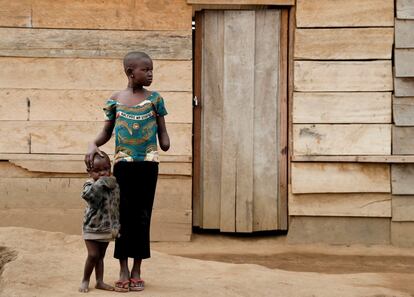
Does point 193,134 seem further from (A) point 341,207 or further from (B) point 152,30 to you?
(A) point 341,207

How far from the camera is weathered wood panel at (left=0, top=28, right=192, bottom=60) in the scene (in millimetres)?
7688

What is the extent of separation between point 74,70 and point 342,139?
270 centimetres

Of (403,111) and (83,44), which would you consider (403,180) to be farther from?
(83,44)

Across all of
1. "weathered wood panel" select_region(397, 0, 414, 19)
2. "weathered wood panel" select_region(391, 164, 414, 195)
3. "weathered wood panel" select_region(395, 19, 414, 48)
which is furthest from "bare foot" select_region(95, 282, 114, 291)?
"weathered wood panel" select_region(397, 0, 414, 19)

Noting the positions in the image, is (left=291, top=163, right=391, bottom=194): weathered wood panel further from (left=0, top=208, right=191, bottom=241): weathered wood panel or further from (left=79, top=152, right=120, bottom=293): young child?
(left=79, top=152, right=120, bottom=293): young child

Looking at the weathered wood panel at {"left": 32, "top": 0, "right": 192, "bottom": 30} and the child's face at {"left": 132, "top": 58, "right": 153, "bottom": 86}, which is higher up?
the weathered wood panel at {"left": 32, "top": 0, "right": 192, "bottom": 30}

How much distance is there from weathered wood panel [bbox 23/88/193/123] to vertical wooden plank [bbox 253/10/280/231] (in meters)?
0.75

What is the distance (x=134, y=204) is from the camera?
4938mm

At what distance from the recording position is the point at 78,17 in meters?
7.70

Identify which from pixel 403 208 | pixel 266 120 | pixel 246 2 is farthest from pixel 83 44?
pixel 403 208

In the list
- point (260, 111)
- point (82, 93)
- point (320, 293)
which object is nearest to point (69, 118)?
point (82, 93)

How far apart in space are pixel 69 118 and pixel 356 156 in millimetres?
2822

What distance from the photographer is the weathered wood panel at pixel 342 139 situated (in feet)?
25.3

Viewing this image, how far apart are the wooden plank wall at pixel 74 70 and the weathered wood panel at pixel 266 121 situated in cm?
71
